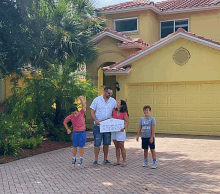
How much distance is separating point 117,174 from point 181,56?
28.6 ft

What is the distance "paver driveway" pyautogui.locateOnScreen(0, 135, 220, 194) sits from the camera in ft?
22.3

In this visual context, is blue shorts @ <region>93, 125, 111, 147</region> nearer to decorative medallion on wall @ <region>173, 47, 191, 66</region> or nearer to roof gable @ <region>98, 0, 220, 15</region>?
decorative medallion on wall @ <region>173, 47, 191, 66</region>

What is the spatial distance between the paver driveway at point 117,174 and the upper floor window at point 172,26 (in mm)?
11303

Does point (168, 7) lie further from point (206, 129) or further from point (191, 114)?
point (206, 129)

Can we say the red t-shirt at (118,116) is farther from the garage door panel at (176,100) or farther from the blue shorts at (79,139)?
the garage door panel at (176,100)

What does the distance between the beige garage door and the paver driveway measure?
3993 mm

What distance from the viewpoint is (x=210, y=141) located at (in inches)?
526

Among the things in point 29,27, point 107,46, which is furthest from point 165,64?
point 29,27

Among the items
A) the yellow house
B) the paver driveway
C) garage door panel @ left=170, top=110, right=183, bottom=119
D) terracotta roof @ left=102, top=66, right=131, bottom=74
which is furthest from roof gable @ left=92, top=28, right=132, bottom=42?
the paver driveway

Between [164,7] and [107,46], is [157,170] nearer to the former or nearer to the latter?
[107,46]

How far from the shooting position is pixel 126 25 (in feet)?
69.8

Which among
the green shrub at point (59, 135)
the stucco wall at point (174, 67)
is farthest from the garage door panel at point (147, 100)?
the green shrub at point (59, 135)

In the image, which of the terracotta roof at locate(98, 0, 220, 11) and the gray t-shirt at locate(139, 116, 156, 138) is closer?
the gray t-shirt at locate(139, 116, 156, 138)

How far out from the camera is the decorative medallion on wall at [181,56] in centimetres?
1529
